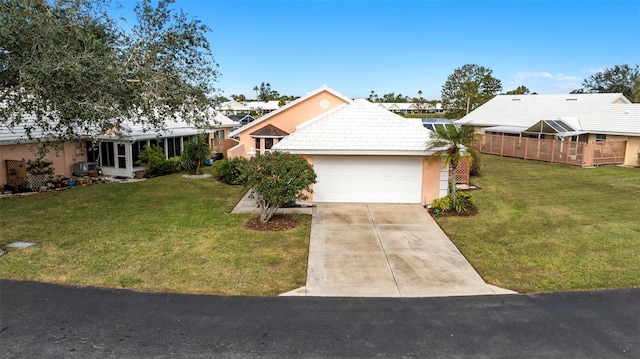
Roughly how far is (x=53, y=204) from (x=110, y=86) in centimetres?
749

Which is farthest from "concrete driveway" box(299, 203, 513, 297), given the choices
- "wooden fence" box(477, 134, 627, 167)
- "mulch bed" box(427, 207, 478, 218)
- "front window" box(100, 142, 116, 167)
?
"wooden fence" box(477, 134, 627, 167)

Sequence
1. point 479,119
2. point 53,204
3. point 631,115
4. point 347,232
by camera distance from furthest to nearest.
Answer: point 479,119 → point 631,115 → point 53,204 → point 347,232

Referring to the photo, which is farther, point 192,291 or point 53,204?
point 53,204

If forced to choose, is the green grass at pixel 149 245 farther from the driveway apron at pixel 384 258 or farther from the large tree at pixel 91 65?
the large tree at pixel 91 65

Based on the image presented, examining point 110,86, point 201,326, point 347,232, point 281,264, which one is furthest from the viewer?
point 347,232

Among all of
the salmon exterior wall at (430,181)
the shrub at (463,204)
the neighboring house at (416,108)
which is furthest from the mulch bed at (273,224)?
the neighboring house at (416,108)

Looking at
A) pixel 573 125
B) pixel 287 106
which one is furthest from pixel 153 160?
pixel 573 125

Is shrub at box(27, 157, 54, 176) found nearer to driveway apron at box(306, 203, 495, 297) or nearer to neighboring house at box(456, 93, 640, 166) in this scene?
driveway apron at box(306, 203, 495, 297)

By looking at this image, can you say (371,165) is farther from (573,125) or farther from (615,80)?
(615,80)

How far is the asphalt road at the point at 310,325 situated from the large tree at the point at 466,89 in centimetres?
6066

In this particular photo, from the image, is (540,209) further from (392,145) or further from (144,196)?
(144,196)

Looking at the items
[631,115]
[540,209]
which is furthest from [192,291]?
[631,115]

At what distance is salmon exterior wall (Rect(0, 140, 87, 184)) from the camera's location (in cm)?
1773

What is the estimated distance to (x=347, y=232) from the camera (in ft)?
42.3
